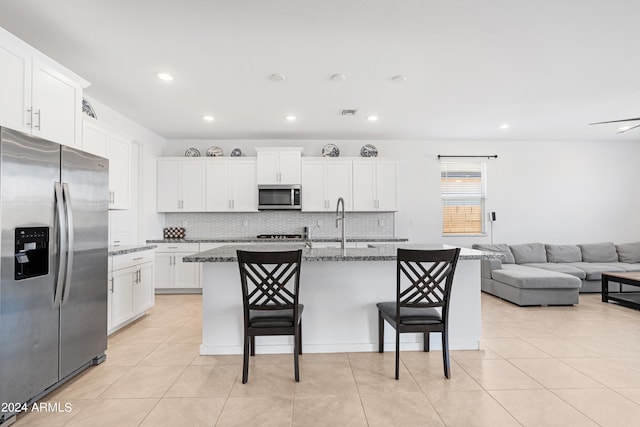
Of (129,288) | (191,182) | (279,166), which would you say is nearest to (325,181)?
(279,166)

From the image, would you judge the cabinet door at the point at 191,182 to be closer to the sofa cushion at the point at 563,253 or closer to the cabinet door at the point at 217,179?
the cabinet door at the point at 217,179

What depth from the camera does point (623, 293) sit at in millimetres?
4664

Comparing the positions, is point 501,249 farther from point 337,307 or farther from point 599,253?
point 337,307

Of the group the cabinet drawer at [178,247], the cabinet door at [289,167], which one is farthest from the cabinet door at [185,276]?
the cabinet door at [289,167]

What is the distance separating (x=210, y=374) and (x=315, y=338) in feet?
2.93

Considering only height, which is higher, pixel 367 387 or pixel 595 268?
pixel 595 268

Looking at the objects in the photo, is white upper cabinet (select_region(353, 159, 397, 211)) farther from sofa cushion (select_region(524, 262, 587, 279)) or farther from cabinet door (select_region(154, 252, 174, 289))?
cabinet door (select_region(154, 252, 174, 289))

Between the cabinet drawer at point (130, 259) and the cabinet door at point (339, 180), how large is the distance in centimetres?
285

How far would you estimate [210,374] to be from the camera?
97.1 inches

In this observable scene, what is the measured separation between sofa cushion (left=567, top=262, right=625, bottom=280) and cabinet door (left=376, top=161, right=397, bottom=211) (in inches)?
121

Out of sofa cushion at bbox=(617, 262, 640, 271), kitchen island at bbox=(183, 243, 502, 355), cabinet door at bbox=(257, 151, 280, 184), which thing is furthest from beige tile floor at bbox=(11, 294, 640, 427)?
cabinet door at bbox=(257, 151, 280, 184)

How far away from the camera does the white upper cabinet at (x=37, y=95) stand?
82.3 inches

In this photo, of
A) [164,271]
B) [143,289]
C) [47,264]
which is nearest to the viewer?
[47,264]

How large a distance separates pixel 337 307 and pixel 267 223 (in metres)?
3.21
